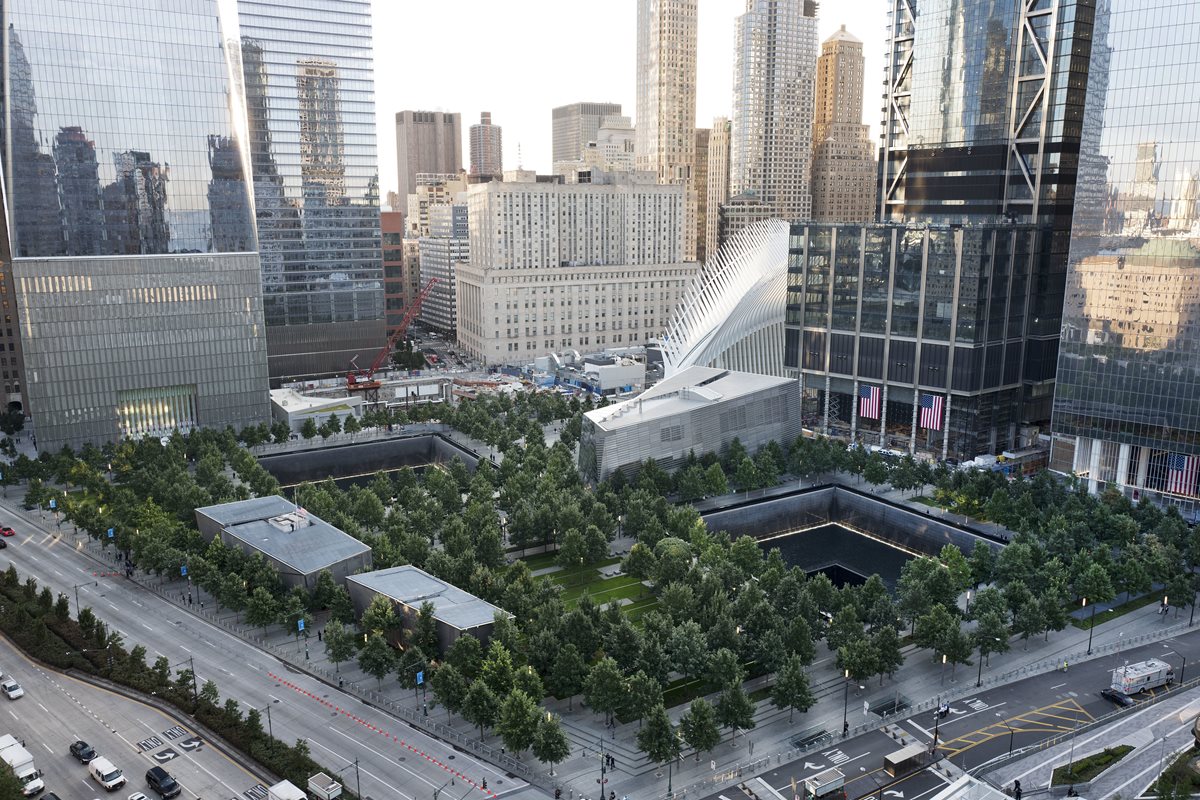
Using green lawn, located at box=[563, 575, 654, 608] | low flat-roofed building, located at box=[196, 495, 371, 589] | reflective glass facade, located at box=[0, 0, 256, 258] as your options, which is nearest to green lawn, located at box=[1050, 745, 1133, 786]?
green lawn, located at box=[563, 575, 654, 608]

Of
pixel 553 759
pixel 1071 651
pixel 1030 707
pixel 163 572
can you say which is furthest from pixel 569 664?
pixel 163 572

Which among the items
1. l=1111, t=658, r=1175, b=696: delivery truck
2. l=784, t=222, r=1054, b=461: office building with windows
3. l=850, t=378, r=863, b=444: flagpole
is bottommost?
l=1111, t=658, r=1175, b=696: delivery truck

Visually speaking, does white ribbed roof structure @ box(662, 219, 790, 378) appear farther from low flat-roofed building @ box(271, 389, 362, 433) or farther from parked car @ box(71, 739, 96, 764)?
parked car @ box(71, 739, 96, 764)

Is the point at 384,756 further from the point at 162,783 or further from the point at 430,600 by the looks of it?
the point at 430,600

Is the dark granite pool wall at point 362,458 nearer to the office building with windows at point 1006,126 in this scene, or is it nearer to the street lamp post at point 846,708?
the street lamp post at point 846,708

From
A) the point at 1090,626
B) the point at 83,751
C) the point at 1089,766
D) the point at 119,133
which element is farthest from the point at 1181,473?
the point at 119,133

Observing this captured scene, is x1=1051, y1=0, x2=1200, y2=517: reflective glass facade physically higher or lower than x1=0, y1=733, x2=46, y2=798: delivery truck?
higher
